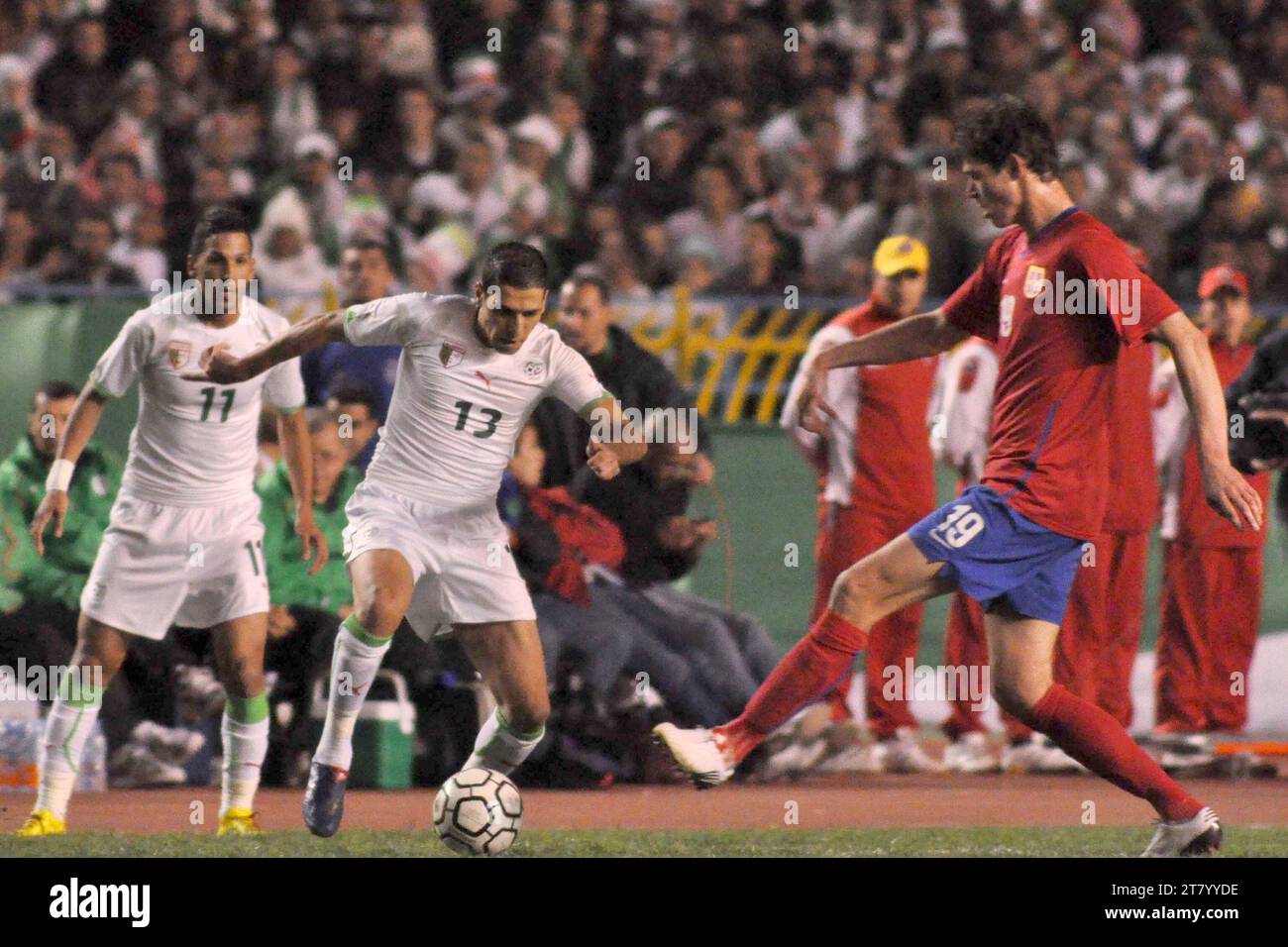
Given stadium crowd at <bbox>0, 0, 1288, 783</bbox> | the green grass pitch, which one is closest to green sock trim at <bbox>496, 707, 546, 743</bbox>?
the green grass pitch

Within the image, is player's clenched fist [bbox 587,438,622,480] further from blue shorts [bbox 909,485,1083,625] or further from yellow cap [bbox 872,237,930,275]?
yellow cap [bbox 872,237,930,275]

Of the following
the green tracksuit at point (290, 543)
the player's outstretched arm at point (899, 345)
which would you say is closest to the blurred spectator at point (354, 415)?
the green tracksuit at point (290, 543)

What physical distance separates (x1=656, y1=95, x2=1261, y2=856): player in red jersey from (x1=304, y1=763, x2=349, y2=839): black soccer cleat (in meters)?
1.31

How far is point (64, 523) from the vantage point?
9812 mm

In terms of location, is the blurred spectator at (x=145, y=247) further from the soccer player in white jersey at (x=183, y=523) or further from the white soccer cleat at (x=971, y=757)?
the white soccer cleat at (x=971, y=757)

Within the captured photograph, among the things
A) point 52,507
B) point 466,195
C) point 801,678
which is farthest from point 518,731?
point 466,195

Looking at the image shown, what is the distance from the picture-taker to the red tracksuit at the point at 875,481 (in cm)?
1037

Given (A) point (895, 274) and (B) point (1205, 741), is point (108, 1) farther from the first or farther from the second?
(B) point (1205, 741)

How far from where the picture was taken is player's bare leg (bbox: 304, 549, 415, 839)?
281 inches

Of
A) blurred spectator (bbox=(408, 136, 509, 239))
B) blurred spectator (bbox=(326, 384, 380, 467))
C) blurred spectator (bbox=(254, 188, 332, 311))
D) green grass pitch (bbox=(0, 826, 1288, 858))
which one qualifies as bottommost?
green grass pitch (bbox=(0, 826, 1288, 858))

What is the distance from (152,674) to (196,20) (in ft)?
20.1

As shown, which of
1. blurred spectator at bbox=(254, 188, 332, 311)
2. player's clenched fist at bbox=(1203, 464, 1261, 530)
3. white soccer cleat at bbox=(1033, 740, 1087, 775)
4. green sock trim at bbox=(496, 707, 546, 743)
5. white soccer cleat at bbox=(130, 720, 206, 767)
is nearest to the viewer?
player's clenched fist at bbox=(1203, 464, 1261, 530)

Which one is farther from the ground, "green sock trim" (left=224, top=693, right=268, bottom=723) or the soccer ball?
"green sock trim" (left=224, top=693, right=268, bottom=723)

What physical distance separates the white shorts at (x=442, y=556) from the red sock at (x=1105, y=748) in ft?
6.04
